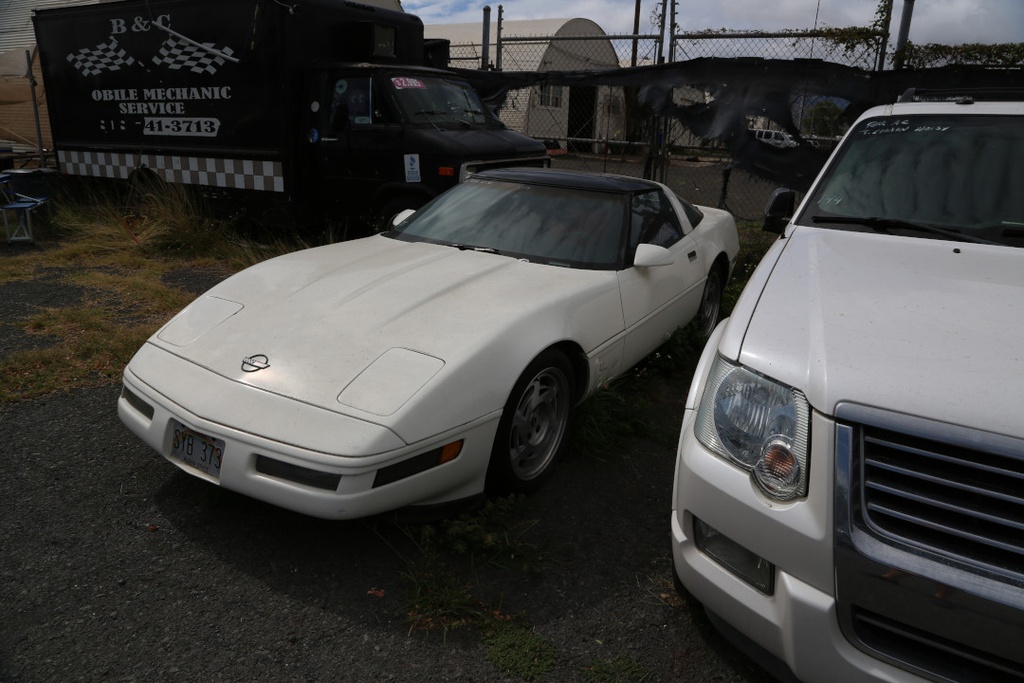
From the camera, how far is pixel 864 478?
1.75 m

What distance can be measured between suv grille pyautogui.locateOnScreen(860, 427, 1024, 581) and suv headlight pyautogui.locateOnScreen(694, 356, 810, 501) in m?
0.16

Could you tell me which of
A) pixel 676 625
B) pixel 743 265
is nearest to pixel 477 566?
pixel 676 625

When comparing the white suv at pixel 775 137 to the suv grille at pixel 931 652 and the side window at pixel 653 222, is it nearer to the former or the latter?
the side window at pixel 653 222

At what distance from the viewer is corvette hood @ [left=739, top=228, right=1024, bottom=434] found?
1.76m

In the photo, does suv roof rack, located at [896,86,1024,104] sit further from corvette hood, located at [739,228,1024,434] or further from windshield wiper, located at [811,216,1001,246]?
corvette hood, located at [739,228,1024,434]

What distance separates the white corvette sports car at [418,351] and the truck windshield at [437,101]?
311 centimetres

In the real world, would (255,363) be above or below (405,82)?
below

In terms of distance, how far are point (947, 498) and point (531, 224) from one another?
8.51ft

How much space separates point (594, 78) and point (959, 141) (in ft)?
17.7

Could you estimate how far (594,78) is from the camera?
8141 mm

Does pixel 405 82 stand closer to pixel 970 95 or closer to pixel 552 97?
Result: pixel 970 95

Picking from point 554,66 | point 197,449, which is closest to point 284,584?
point 197,449

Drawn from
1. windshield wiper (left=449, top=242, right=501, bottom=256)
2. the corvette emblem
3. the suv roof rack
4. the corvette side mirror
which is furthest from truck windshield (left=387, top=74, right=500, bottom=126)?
the corvette emblem

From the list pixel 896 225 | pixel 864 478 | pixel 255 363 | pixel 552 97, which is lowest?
Result: pixel 255 363
